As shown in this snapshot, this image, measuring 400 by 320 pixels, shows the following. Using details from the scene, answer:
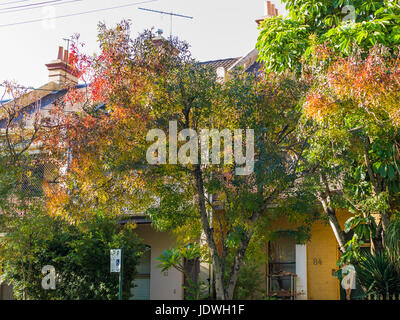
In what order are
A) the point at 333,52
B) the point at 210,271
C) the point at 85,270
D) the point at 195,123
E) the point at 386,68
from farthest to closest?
the point at 210,271 < the point at 85,270 < the point at 195,123 < the point at 333,52 < the point at 386,68

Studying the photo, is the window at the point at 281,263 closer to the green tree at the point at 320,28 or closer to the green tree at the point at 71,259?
the green tree at the point at 71,259

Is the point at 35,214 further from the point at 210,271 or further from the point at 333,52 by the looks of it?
the point at 333,52

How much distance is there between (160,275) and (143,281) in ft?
3.26

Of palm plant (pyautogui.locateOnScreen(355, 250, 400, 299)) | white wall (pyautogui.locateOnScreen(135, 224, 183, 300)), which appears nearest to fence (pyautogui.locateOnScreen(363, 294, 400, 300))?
palm plant (pyautogui.locateOnScreen(355, 250, 400, 299))

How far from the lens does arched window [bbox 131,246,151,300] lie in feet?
68.2

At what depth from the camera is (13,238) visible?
1499 centimetres

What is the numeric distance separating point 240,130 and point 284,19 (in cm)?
296

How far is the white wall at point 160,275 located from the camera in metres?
20.0

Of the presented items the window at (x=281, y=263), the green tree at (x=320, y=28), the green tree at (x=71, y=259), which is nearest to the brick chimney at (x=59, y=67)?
the green tree at (x=71, y=259)

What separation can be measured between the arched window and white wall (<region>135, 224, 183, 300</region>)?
364 mm

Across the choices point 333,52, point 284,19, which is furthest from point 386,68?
point 284,19

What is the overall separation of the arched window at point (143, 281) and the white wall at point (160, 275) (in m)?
0.36

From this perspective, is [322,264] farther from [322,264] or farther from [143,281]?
[143,281]

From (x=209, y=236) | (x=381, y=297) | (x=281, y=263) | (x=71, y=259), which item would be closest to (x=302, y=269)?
(x=281, y=263)
